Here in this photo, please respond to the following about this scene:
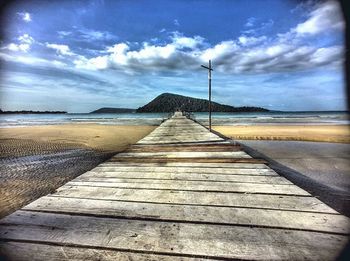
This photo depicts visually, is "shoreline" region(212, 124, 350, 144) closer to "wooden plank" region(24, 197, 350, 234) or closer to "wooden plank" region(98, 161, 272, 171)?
"wooden plank" region(98, 161, 272, 171)

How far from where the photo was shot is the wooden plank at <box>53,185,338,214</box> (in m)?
1.96

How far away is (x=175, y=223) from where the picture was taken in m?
1.66

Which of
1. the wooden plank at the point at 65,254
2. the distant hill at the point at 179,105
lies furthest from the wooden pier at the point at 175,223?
the distant hill at the point at 179,105

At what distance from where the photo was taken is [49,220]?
5.62ft

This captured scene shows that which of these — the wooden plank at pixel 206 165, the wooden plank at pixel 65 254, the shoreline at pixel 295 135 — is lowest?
the shoreline at pixel 295 135

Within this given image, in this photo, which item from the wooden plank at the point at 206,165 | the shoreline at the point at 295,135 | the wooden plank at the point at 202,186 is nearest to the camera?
the wooden plank at the point at 202,186

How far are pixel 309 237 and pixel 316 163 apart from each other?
225 inches

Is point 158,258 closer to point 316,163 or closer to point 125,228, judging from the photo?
point 125,228

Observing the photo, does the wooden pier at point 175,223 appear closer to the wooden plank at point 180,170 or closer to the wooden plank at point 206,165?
the wooden plank at point 180,170

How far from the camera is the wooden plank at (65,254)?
1271mm

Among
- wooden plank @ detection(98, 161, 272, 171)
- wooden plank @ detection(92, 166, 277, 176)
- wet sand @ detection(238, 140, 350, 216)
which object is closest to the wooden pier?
wooden plank @ detection(92, 166, 277, 176)

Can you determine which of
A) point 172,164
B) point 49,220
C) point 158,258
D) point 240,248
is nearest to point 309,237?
point 240,248

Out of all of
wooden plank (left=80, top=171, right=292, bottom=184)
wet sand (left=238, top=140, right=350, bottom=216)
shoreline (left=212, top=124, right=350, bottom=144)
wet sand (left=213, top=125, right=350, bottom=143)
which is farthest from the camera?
wet sand (left=213, top=125, right=350, bottom=143)

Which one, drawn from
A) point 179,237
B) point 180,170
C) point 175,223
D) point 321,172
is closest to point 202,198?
point 175,223
